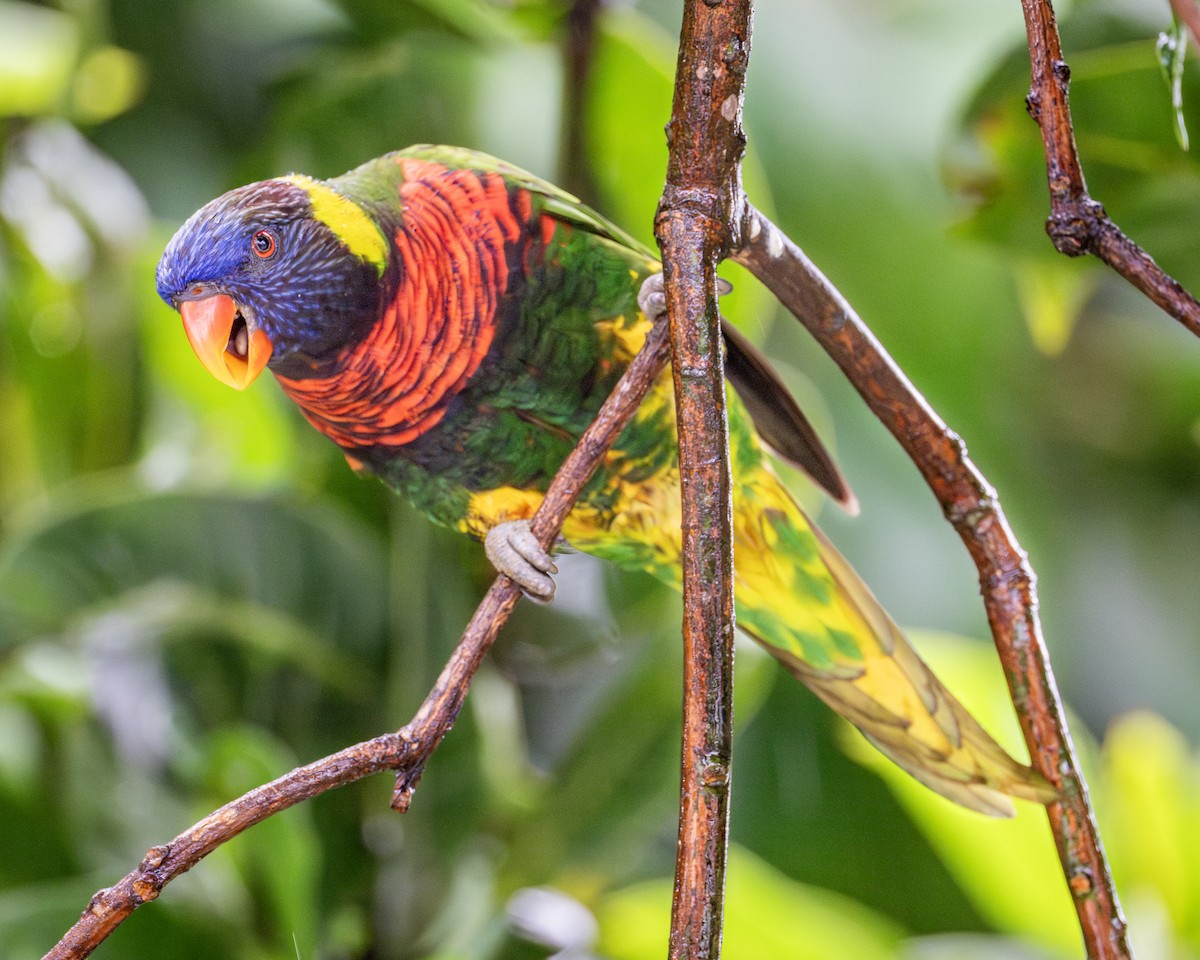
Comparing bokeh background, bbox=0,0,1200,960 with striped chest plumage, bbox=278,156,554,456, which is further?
bokeh background, bbox=0,0,1200,960

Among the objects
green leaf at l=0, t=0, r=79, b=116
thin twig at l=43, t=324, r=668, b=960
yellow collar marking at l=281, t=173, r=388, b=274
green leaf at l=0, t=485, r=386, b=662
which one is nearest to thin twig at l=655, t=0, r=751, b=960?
thin twig at l=43, t=324, r=668, b=960

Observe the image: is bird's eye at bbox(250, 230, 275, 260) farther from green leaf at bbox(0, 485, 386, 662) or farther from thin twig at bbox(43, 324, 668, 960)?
green leaf at bbox(0, 485, 386, 662)

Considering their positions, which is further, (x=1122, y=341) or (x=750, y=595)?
(x=1122, y=341)

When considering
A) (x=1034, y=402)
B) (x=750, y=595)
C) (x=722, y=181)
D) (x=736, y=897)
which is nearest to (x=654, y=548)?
(x=750, y=595)

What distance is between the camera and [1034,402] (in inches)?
63.6

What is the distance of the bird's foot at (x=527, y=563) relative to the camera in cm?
54

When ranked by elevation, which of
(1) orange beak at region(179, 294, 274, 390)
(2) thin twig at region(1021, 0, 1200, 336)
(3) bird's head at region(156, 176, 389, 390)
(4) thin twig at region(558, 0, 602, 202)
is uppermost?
(4) thin twig at region(558, 0, 602, 202)

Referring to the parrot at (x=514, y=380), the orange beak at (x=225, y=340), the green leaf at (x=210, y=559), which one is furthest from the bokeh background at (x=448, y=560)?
the orange beak at (x=225, y=340)

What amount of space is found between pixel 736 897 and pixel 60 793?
662mm

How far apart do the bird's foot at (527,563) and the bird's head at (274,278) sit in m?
0.13

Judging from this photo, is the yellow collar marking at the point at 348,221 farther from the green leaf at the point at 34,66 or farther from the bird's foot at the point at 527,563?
the green leaf at the point at 34,66

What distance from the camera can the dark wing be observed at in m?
0.61

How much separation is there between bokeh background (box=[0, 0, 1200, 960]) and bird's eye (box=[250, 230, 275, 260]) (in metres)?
0.22

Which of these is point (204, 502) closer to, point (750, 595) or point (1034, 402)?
point (750, 595)
